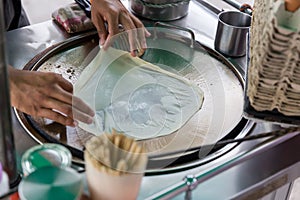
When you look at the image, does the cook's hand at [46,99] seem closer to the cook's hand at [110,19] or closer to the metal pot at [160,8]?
the cook's hand at [110,19]

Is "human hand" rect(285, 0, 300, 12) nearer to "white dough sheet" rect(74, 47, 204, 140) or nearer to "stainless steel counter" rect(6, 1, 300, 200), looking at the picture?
"stainless steel counter" rect(6, 1, 300, 200)

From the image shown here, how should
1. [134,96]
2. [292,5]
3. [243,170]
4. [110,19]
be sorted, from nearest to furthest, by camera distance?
[292,5], [243,170], [134,96], [110,19]

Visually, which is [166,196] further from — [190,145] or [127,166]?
[190,145]

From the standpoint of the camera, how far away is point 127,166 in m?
0.61

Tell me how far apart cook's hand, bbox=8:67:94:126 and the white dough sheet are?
3 cm

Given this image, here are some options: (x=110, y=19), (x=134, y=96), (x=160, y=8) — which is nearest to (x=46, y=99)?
(x=134, y=96)

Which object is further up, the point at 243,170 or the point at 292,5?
the point at 292,5

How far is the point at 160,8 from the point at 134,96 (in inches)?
12.4

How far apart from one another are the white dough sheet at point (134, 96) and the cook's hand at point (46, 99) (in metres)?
0.03

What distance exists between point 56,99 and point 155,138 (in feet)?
0.63

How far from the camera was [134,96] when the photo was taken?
95 centimetres

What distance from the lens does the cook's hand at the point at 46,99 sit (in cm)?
86

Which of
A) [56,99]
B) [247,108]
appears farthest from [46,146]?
[247,108]

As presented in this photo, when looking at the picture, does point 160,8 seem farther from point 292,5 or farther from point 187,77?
point 292,5
